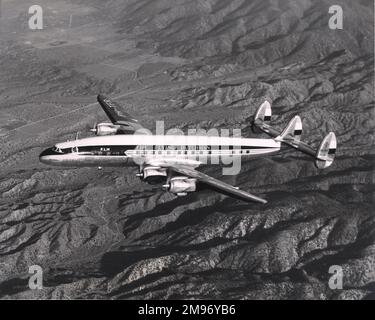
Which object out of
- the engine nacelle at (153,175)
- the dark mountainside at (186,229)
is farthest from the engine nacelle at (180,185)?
the dark mountainside at (186,229)

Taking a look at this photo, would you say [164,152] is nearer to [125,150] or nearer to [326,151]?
[125,150]

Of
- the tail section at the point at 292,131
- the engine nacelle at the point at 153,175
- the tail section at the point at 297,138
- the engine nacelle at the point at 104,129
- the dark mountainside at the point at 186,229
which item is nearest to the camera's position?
the engine nacelle at the point at 153,175

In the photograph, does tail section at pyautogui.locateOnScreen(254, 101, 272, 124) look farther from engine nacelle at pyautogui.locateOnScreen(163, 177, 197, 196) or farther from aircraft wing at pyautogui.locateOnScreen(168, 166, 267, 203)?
engine nacelle at pyautogui.locateOnScreen(163, 177, 197, 196)

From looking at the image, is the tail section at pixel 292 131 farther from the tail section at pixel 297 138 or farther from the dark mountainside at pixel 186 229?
the dark mountainside at pixel 186 229

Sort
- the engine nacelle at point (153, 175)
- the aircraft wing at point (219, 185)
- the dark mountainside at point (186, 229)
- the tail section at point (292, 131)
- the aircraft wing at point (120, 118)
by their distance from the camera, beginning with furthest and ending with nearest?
the dark mountainside at point (186, 229) → the aircraft wing at point (120, 118) → the tail section at point (292, 131) → the engine nacelle at point (153, 175) → the aircraft wing at point (219, 185)

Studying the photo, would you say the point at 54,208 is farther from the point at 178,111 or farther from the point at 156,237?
the point at 178,111

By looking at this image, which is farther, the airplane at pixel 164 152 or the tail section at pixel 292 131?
the tail section at pixel 292 131

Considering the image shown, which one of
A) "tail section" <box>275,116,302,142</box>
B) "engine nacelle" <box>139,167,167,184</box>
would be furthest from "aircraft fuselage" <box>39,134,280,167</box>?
"tail section" <box>275,116,302,142</box>
